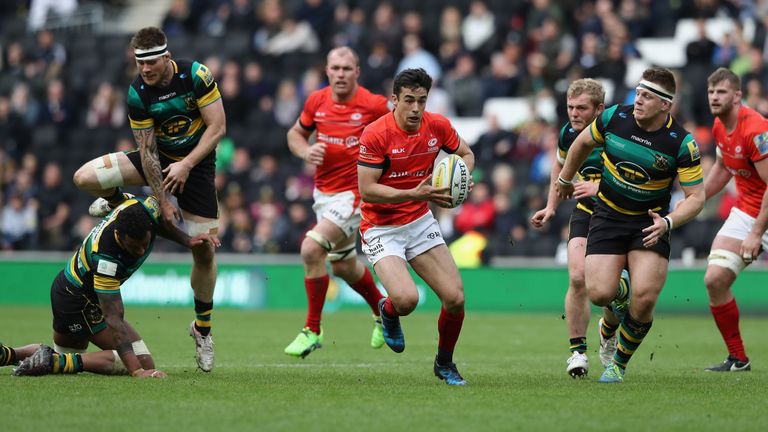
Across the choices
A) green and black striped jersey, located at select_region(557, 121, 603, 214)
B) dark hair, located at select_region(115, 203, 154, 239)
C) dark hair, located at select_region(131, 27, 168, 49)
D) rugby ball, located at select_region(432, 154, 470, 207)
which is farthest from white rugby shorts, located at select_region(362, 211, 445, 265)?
dark hair, located at select_region(131, 27, 168, 49)

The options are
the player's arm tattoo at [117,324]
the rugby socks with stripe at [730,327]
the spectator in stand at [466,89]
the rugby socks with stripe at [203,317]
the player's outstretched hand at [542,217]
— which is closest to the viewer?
the player's arm tattoo at [117,324]

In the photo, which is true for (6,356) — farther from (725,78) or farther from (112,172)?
(725,78)

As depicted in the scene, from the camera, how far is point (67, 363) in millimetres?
9992

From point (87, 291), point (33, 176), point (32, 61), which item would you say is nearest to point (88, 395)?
point (87, 291)

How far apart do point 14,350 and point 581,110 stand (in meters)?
5.27

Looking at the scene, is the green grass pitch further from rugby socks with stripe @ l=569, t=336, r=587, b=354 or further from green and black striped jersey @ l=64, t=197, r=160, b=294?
green and black striped jersey @ l=64, t=197, r=160, b=294

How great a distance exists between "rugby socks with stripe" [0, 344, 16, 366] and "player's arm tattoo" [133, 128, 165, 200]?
176cm

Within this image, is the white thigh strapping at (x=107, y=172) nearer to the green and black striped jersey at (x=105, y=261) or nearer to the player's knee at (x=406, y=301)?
the green and black striped jersey at (x=105, y=261)

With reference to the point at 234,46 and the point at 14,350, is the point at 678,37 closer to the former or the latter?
the point at 234,46

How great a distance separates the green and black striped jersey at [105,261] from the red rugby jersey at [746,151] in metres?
5.50

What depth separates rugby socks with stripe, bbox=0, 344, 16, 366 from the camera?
991 cm

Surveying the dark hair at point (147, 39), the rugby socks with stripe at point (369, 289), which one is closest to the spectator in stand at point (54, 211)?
the rugby socks with stripe at point (369, 289)

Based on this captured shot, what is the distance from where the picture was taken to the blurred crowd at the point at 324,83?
67.8ft

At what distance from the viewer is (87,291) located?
9906 millimetres
